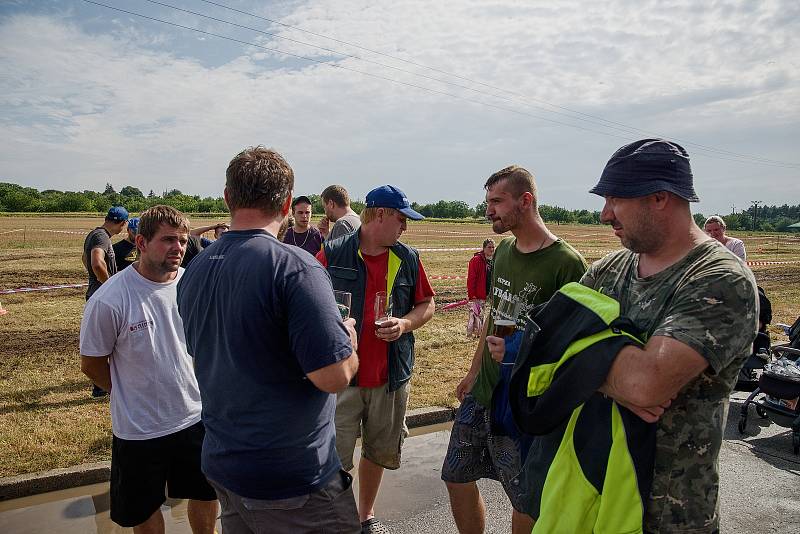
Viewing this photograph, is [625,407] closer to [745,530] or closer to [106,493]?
[745,530]

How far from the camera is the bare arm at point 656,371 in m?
A: 1.72

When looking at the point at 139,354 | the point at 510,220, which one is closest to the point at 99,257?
the point at 139,354

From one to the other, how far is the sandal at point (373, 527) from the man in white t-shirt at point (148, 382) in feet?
3.40

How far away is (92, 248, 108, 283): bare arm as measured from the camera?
6516 mm

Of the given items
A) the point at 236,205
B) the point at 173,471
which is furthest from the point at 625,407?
the point at 173,471

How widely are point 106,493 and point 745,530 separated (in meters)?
4.73

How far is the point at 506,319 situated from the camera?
2.81 m

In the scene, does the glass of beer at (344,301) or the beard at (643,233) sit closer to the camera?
the beard at (643,233)

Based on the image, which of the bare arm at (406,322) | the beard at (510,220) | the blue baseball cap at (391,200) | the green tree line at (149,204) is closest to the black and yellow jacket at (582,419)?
the beard at (510,220)

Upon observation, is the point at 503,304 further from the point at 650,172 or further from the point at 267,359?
the point at 267,359

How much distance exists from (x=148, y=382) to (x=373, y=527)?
5.89 ft

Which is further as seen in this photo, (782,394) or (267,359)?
(782,394)

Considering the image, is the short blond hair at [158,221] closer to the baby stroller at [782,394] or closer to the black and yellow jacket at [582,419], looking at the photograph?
the black and yellow jacket at [582,419]

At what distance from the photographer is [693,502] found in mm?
1892
